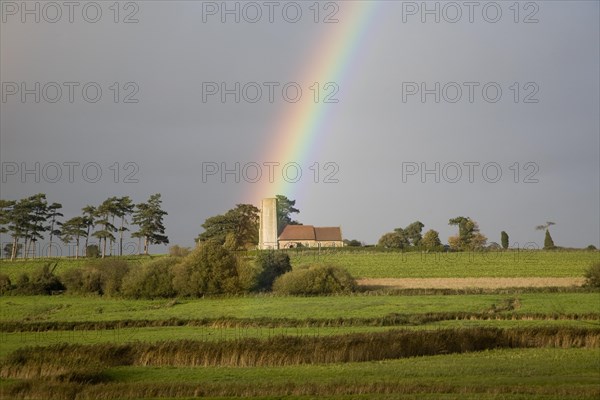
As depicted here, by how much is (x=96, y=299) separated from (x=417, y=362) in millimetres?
43854

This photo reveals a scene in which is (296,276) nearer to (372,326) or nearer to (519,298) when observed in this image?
→ (519,298)

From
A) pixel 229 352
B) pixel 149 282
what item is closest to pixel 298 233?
pixel 149 282

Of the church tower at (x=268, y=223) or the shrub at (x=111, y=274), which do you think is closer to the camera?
the shrub at (x=111, y=274)

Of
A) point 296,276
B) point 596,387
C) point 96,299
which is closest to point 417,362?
point 596,387

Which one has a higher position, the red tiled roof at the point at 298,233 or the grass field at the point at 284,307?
the red tiled roof at the point at 298,233

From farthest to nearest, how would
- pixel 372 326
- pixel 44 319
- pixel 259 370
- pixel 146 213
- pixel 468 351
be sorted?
pixel 146 213 → pixel 44 319 → pixel 372 326 → pixel 468 351 → pixel 259 370

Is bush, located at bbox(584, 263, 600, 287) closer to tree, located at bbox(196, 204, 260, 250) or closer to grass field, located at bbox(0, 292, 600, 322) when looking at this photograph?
grass field, located at bbox(0, 292, 600, 322)

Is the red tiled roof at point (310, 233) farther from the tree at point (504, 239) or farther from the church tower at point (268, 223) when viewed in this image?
the tree at point (504, 239)

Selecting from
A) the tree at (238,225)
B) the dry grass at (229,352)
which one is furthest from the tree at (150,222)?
the dry grass at (229,352)

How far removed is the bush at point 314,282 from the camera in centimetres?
6488

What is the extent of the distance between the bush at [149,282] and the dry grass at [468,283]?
1863 centimetres

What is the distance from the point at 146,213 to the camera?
102500 millimetres

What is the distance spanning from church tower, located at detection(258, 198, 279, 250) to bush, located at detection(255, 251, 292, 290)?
41.3 metres

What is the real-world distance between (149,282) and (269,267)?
11.5 metres
